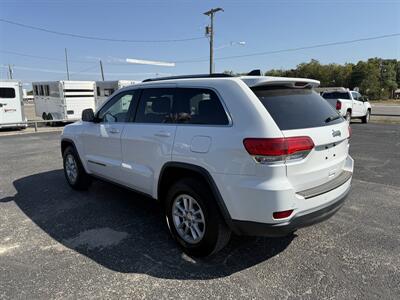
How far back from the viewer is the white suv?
2623mm

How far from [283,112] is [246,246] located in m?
1.55

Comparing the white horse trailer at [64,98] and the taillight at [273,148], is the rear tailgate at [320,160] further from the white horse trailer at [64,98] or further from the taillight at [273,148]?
the white horse trailer at [64,98]

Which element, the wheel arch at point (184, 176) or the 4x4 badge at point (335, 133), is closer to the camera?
the wheel arch at point (184, 176)

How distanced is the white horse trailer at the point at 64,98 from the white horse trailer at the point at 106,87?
348 mm

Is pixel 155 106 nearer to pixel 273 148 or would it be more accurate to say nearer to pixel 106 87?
pixel 273 148

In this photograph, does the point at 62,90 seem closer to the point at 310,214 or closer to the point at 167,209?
the point at 167,209

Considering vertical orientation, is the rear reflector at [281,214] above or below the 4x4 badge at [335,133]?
below

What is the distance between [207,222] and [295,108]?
1363mm

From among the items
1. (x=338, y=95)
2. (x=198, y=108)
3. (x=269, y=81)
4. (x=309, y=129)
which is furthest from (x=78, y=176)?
(x=338, y=95)

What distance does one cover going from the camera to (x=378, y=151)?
9008mm

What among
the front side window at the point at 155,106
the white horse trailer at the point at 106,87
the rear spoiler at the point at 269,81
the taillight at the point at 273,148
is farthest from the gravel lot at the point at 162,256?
the white horse trailer at the point at 106,87

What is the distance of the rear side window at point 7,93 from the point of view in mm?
15594

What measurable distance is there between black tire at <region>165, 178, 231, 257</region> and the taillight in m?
0.66

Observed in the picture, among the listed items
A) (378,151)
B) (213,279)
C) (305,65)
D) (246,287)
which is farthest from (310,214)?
(305,65)
